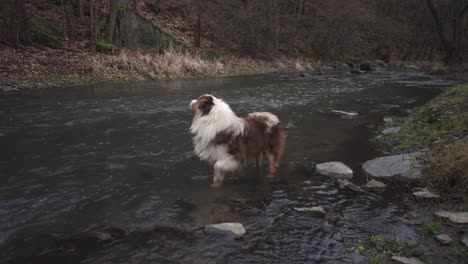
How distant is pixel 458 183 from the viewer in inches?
220

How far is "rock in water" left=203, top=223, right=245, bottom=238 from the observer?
15.1 ft

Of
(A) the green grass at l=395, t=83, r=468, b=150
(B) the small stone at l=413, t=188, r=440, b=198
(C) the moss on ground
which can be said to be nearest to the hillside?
(A) the green grass at l=395, t=83, r=468, b=150

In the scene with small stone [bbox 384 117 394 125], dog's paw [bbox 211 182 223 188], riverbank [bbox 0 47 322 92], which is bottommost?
dog's paw [bbox 211 182 223 188]

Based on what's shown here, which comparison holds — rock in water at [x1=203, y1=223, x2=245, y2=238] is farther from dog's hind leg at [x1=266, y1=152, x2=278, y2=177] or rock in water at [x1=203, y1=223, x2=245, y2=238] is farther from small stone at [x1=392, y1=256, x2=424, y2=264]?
dog's hind leg at [x1=266, y1=152, x2=278, y2=177]

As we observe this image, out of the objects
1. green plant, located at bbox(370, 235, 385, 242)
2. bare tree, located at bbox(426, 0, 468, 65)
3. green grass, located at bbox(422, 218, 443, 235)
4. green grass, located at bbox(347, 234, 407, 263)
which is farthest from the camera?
bare tree, located at bbox(426, 0, 468, 65)

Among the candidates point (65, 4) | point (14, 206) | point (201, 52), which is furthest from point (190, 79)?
point (14, 206)

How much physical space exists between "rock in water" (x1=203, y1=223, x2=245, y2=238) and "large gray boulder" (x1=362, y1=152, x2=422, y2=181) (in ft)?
10.8

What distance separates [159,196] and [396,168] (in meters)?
4.30

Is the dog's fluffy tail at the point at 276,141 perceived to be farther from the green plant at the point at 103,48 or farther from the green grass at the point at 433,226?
the green plant at the point at 103,48

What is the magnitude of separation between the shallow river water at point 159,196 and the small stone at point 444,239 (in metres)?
0.28

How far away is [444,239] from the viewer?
4.29m

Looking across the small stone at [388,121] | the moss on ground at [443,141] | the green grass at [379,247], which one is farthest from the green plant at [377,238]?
the small stone at [388,121]

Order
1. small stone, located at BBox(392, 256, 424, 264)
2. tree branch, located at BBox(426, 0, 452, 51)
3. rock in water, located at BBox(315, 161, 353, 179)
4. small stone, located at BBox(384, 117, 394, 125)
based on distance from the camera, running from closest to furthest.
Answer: small stone, located at BBox(392, 256, 424, 264) < rock in water, located at BBox(315, 161, 353, 179) < small stone, located at BBox(384, 117, 394, 125) < tree branch, located at BBox(426, 0, 452, 51)

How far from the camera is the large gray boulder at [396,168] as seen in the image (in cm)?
637
